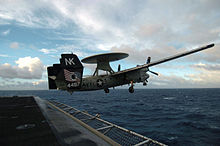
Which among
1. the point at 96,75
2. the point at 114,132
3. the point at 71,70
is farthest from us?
the point at 96,75

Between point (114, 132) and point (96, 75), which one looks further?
point (96, 75)

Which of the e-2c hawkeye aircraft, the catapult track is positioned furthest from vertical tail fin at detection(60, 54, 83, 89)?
the catapult track

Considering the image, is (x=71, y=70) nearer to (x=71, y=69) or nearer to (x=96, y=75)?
(x=71, y=69)

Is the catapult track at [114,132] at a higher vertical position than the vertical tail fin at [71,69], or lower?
lower

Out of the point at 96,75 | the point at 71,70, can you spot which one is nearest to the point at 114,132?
the point at 96,75

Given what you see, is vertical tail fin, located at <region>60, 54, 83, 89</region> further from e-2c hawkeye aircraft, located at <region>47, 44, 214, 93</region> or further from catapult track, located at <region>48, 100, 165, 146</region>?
catapult track, located at <region>48, 100, 165, 146</region>

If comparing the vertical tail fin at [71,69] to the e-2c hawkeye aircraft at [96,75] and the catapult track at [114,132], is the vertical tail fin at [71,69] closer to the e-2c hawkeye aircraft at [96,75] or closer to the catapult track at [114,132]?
the e-2c hawkeye aircraft at [96,75]

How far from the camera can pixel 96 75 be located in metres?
12.7

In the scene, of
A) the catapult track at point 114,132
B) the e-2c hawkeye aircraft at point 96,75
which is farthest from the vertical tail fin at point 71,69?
the catapult track at point 114,132

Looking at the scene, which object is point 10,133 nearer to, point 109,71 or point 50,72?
point 50,72

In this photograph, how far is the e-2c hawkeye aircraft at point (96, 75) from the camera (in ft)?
34.4

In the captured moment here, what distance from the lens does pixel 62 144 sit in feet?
26.5

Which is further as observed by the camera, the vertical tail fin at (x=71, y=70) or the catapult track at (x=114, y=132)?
the vertical tail fin at (x=71, y=70)

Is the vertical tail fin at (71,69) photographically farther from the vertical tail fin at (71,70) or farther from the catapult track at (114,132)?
the catapult track at (114,132)
